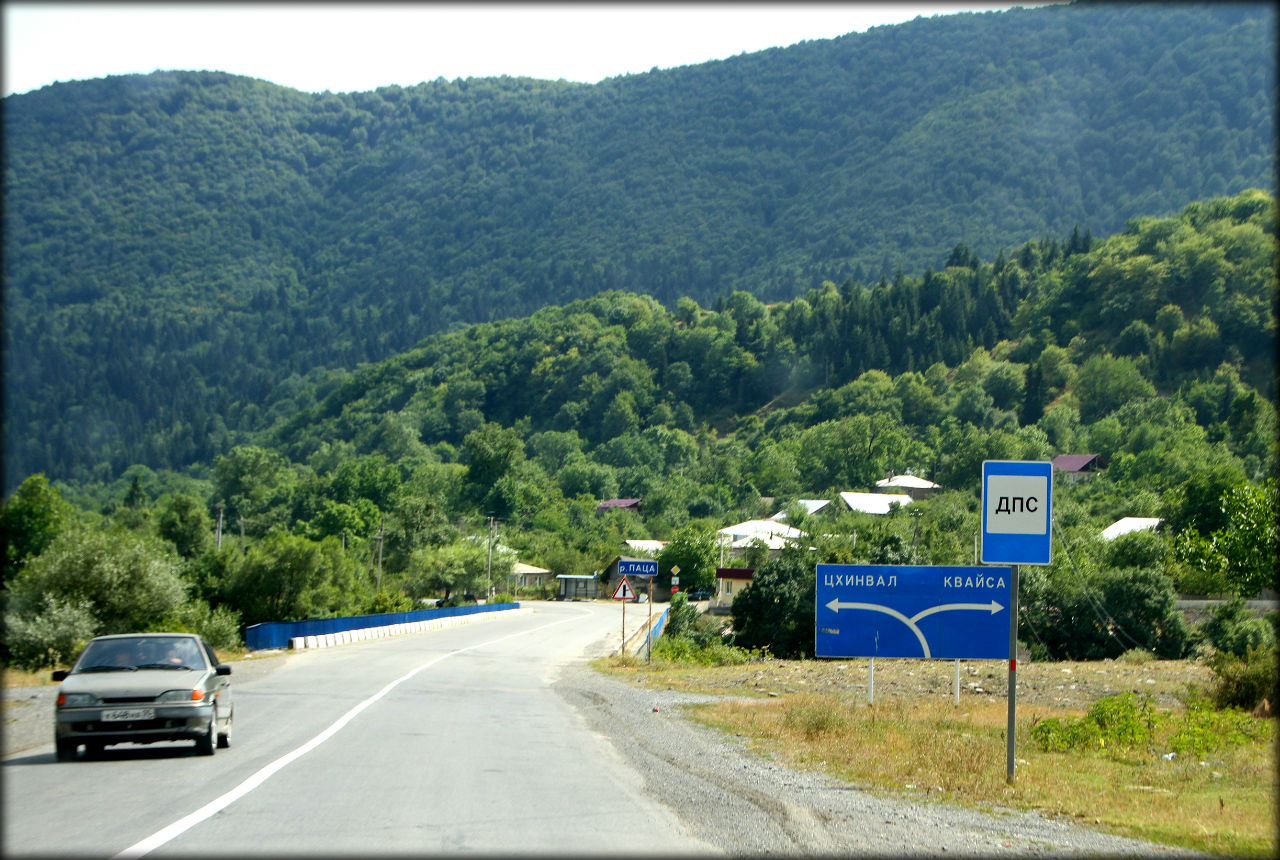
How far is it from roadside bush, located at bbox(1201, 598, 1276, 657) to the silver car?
38.5 meters

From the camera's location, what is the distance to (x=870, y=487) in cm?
15075

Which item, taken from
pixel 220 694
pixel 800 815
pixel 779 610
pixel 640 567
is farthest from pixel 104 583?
pixel 800 815

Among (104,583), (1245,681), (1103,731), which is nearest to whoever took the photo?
(1103,731)

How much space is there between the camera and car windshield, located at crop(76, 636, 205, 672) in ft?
44.8

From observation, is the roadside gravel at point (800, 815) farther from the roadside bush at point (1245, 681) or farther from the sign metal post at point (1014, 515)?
the roadside bush at point (1245, 681)

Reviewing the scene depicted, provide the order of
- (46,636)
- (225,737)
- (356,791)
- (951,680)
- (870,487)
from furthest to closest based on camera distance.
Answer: (870,487) → (46,636) → (951,680) → (225,737) → (356,791)

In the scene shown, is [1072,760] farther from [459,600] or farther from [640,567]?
[459,600]

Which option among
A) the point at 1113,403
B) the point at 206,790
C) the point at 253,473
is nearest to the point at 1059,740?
the point at 206,790

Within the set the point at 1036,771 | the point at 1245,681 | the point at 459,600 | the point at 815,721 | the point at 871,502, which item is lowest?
the point at 459,600

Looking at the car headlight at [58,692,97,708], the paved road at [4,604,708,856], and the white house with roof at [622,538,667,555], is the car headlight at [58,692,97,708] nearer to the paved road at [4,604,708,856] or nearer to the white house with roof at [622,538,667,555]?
the paved road at [4,604,708,856]

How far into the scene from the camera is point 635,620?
71500 millimetres

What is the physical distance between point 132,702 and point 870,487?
142354 millimetres

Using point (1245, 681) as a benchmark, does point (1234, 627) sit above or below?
below

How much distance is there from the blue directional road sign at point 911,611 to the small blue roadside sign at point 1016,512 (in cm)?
896
